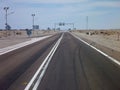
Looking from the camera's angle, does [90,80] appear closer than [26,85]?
No

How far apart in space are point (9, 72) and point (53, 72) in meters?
2.05

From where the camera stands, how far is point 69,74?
45.2 ft

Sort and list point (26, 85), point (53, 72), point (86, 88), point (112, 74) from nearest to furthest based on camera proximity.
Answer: point (86, 88) → point (26, 85) → point (112, 74) → point (53, 72)

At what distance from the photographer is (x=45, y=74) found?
13.8 meters

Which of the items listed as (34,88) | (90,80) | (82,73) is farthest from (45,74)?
(34,88)

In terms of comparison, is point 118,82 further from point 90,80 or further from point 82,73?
point 82,73

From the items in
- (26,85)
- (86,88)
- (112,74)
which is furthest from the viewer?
(112,74)

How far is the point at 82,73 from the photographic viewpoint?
14.0m

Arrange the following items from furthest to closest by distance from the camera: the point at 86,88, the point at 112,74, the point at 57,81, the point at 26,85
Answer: the point at 112,74
the point at 57,81
the point at 26,85
the point at 86,88

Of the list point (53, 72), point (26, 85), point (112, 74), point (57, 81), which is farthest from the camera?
point (53, 72)

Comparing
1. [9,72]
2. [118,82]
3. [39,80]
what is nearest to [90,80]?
[118,82]

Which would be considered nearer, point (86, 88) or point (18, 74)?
point (86, 88)

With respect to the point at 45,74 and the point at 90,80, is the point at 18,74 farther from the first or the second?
the point at 90,80

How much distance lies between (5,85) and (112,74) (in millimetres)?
4643
